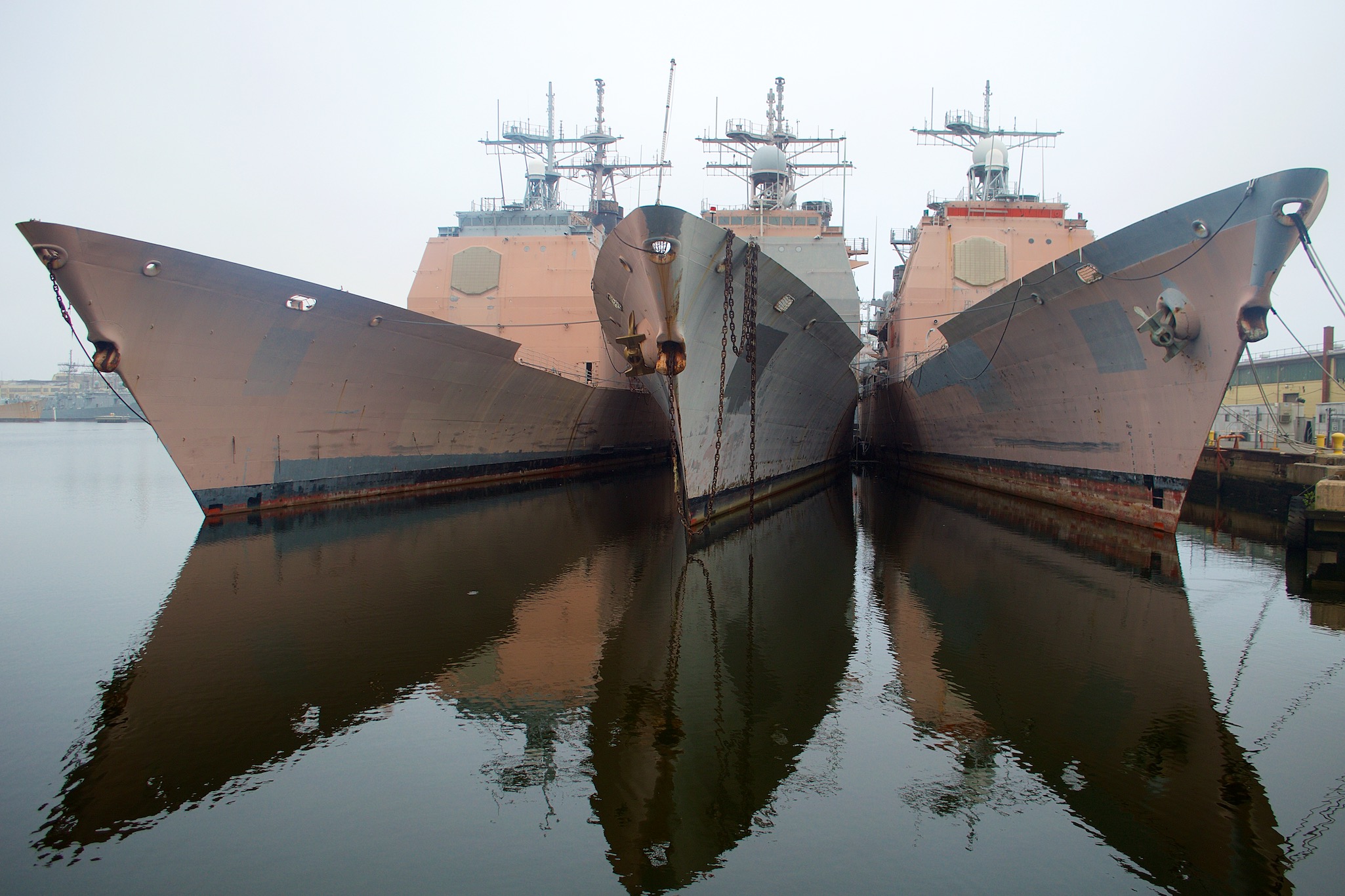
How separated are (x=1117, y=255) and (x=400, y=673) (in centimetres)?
942

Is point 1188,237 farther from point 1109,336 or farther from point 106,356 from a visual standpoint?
point 106,356

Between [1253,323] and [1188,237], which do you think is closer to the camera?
[1253,323]

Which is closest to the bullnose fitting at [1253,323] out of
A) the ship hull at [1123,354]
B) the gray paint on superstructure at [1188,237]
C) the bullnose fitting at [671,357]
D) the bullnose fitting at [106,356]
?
the ship hull at [1123,354]

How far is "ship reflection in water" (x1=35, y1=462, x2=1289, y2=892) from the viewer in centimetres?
317

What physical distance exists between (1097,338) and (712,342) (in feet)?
18.0

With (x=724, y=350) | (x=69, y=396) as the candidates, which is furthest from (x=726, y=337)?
(x=69, y=396)

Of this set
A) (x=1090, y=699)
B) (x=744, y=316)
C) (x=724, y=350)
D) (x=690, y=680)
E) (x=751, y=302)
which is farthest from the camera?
(x=744, y=316)

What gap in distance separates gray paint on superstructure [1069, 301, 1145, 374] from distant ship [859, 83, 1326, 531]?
0.02 m

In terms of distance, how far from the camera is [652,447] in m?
27.7

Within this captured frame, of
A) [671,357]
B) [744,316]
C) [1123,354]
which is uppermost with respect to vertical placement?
[744,316]

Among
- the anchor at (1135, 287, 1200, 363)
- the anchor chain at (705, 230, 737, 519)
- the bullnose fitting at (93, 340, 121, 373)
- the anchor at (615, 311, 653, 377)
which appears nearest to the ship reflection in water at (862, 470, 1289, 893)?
the anchor chain at (705, 230, 737, 519)

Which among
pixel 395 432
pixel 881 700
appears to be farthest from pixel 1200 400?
pixel 395 432

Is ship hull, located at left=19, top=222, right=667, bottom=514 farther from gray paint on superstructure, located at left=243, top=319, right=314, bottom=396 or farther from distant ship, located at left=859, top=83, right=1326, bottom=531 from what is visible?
distant ship, located at left=859, top=83, right=1326, bottom=531

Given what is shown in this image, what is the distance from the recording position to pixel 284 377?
11.2 metres
